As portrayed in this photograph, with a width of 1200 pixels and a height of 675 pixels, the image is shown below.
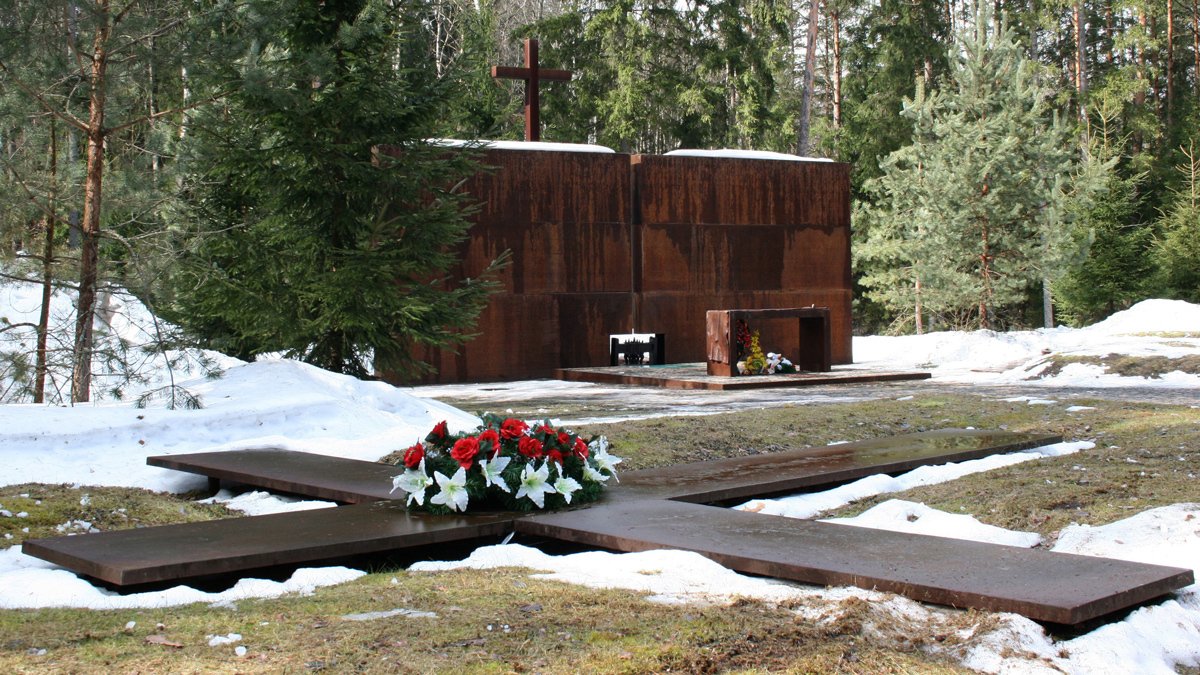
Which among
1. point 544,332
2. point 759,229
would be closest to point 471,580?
point 544,332

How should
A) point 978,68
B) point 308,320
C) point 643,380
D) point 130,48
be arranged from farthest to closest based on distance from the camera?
point 978,68
point 643,380
point 308,320
point 130,48

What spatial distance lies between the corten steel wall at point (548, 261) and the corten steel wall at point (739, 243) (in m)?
0.45

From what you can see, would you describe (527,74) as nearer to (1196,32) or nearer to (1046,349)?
(1046,349)

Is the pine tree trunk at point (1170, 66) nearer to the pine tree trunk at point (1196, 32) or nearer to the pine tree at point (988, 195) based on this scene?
the pine tree trunk at point (1196, 32)

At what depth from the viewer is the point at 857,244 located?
30.1 metres

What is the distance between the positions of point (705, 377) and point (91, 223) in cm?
898

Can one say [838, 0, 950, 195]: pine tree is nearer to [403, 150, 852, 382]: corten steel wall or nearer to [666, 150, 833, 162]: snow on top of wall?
[666, 150, 833, 162]: snow on top of wall

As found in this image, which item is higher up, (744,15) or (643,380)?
(744,15)

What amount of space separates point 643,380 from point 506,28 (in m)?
19.6

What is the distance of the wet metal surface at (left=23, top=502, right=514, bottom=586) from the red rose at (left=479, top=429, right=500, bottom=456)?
0.33m

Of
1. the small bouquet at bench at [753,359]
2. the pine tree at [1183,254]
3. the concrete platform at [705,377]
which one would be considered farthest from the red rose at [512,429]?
the pine tree at [1183,254]

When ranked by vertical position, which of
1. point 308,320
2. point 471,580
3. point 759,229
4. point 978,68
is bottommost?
point 471,580

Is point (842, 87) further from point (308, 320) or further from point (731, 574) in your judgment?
point (731, 574)

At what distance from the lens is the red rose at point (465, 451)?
5.77 metres
